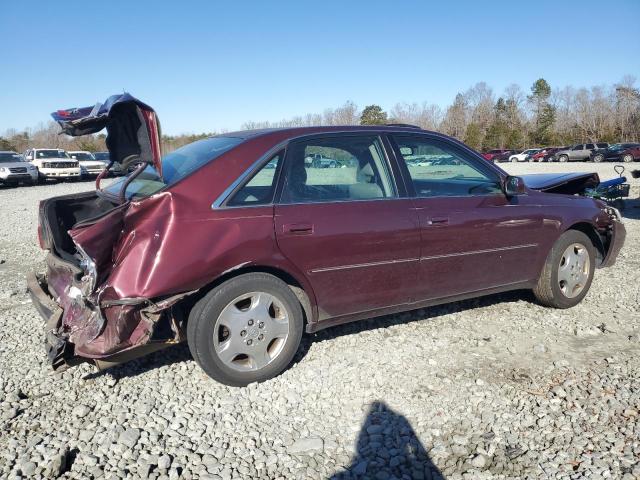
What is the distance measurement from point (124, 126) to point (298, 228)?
1306 mm

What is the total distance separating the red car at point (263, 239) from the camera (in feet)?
9.89

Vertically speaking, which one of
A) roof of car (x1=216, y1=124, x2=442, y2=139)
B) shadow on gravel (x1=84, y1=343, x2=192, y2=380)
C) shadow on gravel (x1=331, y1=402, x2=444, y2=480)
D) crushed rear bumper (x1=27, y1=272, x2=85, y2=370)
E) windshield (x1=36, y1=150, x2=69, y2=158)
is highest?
windshield (x1=36, y1=150, x2=69, y2=158)

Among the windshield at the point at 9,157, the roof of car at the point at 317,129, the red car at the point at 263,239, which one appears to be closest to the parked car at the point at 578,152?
the windshield at the point at 9,157

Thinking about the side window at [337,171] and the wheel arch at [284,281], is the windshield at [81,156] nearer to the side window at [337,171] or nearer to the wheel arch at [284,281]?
the side window at [337,171]

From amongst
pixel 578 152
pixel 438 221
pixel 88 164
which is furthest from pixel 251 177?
pixel 578 152

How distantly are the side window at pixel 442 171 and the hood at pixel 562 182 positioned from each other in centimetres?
100

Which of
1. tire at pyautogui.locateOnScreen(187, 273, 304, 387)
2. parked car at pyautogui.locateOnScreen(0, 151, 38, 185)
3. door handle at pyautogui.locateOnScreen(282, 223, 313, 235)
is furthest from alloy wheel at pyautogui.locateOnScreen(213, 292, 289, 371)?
parked car at pyautogui.locateOnScreen(0, 151, 38, 185)

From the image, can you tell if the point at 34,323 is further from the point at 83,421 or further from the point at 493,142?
the point at 493,142

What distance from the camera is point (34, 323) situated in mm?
4586

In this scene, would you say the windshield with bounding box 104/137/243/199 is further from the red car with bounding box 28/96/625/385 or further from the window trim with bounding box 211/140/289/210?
the window trim with bounding box 211/140/289/210

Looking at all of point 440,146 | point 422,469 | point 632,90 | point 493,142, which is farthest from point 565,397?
point 632,90

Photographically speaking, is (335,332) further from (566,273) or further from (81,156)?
(81,156)

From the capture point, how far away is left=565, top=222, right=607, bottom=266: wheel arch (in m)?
4.82

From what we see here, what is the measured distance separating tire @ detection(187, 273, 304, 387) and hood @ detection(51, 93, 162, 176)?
0.95 m
